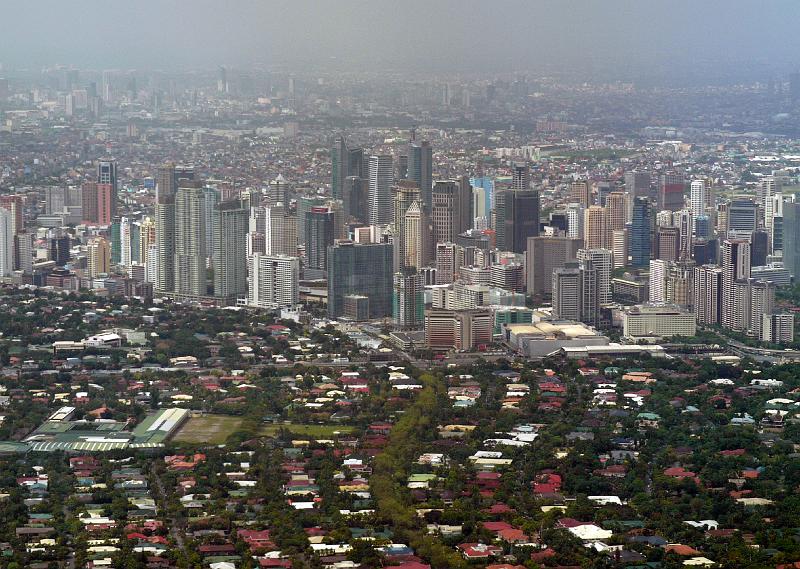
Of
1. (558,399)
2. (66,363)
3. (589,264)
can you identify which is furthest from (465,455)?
(589,264)

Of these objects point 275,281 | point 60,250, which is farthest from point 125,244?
point 275,281

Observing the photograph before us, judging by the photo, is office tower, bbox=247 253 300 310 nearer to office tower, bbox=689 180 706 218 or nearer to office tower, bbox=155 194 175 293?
office tower, bbox=155 194 175 293

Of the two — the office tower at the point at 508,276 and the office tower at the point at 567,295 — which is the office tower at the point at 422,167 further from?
the office tower at the point at 567,295

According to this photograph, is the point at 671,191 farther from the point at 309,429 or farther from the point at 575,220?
the point at 309,429

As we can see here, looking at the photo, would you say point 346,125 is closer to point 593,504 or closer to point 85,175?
point 85,175

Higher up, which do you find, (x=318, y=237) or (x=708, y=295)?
(x=318, y=237)

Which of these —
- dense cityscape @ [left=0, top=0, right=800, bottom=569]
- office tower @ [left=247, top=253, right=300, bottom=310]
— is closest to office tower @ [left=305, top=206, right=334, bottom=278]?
dense cityscape @ [left=0, top=0, right=800, bottom=569]
